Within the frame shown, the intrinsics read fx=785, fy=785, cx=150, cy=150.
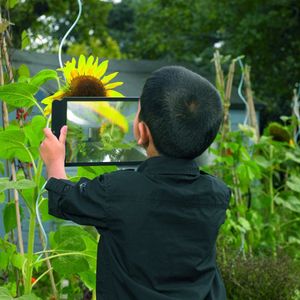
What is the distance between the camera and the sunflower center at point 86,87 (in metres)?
2.24

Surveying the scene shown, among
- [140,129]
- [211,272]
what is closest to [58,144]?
[140,129]

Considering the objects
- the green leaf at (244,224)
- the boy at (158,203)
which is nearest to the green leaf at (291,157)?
the green leaf at (244,224)

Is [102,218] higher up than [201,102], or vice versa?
[201,102]

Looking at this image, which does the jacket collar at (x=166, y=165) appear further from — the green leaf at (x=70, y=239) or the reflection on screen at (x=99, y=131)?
the green leaf at (x=70, y=239)

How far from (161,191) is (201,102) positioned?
0.23 m

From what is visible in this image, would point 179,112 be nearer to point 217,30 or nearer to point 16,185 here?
point 16,185

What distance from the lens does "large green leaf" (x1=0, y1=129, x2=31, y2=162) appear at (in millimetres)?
2311

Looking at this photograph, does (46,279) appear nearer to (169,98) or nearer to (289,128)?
(289,128)

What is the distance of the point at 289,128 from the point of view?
5.62 meters

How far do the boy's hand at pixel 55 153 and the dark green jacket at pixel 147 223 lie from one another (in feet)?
0.19

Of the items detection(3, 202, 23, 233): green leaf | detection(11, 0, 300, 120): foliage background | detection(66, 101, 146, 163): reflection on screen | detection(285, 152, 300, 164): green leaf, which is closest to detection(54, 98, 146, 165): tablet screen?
detection(66, 101, 146, 163): reflection on screen

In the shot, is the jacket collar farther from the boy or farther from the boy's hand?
the boy's hand

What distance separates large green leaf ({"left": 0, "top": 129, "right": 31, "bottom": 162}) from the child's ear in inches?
20.5

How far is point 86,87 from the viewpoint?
7.41 feet
